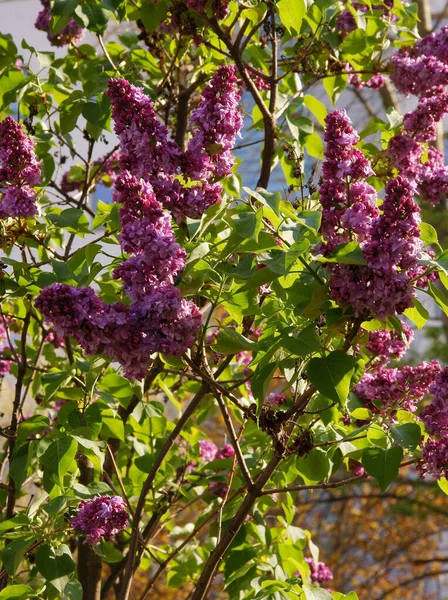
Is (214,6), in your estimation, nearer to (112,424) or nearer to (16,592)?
(112,424)

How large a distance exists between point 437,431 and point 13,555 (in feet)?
2.15

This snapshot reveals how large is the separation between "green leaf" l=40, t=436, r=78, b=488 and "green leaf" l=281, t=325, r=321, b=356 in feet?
1.33

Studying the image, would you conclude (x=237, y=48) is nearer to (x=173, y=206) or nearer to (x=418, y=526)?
(x=173, y=206)

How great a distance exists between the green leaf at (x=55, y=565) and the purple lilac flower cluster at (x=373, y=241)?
0.63 meters

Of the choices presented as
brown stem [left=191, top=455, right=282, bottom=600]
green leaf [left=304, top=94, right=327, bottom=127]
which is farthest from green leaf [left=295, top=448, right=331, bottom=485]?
green leaf [left=304, top=94, right=327, bottom=127]

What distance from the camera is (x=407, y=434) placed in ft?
3.46

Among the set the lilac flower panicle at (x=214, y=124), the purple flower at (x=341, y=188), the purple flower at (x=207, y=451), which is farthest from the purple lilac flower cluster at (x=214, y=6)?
the purple flower at (x=207, y=451)

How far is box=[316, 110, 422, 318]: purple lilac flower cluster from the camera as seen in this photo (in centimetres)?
94

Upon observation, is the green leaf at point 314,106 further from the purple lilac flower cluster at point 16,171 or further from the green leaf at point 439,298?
the green leaf at point 439,298

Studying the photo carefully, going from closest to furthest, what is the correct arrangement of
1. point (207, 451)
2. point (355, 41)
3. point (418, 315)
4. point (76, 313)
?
point (76, 313), point (418, 315), point (355, 41), point (207, 451)

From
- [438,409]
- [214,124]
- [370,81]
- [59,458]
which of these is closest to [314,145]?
[370,81]

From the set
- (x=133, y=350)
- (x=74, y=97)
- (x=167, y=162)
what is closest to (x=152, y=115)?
(x=167, y=162)

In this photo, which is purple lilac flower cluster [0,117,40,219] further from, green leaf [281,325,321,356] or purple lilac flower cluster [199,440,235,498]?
purple lilac flower cluster [199,440,235,498]

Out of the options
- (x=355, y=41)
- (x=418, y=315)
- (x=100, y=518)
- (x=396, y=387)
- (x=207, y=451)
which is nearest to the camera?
(x=418, y=315)
